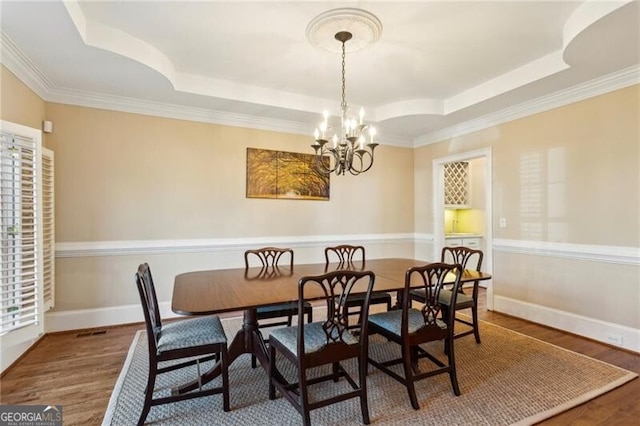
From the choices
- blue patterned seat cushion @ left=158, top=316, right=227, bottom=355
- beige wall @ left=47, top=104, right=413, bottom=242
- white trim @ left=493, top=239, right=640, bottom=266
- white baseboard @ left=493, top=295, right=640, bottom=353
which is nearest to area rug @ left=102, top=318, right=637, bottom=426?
blue patterned seat cushion @ left=158, top=316, right=227, bottom=355

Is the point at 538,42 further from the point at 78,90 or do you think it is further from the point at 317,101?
the point at 78,90

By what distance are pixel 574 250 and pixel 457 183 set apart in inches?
115

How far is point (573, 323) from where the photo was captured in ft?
11.0

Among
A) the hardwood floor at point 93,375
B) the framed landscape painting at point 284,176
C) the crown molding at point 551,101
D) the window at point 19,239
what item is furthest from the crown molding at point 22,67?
the crown molding at point 551,101

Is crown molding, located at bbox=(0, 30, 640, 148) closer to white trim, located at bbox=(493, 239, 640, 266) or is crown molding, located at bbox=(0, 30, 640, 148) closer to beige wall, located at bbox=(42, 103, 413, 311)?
beige wall, located at bbox=(42, 103, 413, 311)

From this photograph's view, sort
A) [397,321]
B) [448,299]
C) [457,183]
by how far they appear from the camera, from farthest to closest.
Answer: [457,183] < [448,299] < [397,321]

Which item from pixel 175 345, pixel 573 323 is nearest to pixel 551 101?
pixel 573 323

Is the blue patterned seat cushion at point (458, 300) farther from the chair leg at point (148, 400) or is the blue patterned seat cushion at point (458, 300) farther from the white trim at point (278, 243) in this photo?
the chair leg at point (148, 400)

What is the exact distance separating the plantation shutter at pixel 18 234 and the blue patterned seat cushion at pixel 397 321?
8.59ft

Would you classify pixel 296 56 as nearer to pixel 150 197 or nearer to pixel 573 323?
pixel 150 197

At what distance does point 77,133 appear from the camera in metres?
3.48

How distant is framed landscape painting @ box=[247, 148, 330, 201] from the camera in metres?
4.29

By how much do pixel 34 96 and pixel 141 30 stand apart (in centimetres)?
140

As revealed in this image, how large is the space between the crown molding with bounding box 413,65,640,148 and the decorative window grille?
1242 mm
